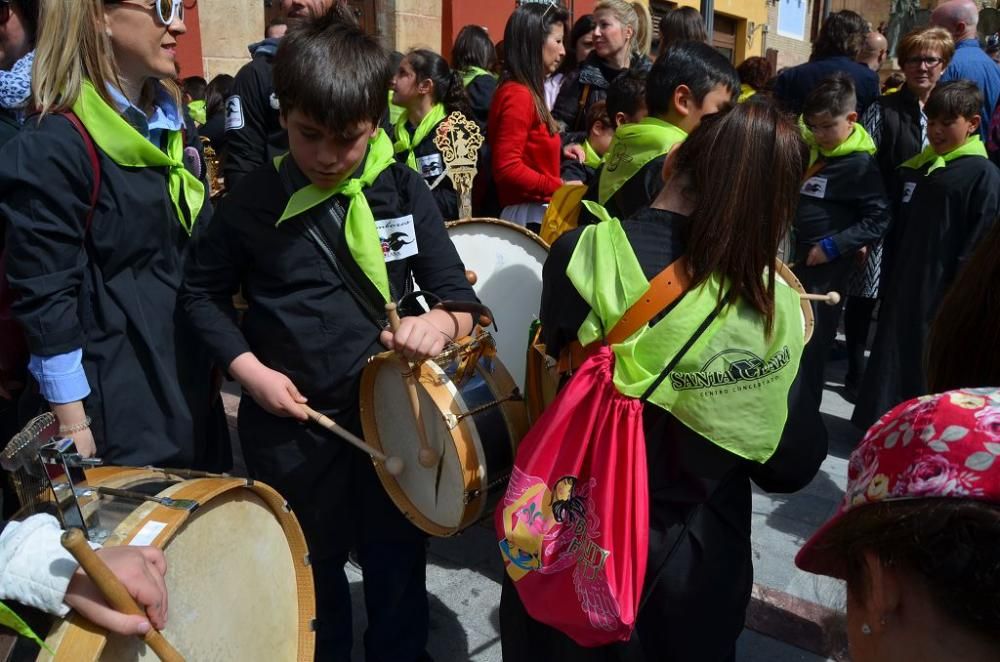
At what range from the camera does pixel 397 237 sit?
2.10 meters

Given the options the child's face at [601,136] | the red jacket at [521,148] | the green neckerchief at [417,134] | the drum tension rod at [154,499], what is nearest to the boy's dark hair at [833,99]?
the child's face at [601,136]

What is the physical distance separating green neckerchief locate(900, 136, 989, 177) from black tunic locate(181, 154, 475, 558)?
299 cm

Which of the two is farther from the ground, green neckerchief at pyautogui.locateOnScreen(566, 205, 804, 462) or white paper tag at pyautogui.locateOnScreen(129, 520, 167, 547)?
green neckerchief at pyautogui.locateOnScreen(566, 205, 804, 462)

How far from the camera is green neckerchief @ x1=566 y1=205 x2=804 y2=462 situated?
167 centimetres

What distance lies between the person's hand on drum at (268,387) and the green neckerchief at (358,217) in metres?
0.33

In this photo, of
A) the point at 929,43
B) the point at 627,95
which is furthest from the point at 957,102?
the point at 627,95

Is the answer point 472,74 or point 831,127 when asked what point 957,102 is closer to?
point 831,127

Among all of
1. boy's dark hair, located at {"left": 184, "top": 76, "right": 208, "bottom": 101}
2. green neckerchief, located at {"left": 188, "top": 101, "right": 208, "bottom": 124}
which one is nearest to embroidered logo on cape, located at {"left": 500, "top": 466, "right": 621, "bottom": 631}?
green neckerchief, located at {"left": 188, "top": 101, "right": 208, "bottom": 124}

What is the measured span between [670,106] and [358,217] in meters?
1.30

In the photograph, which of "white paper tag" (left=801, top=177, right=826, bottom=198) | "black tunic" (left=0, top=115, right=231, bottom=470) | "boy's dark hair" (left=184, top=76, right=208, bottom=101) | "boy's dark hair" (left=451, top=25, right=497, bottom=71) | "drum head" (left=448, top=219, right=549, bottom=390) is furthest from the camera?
"boy's dark hair" (left=184, top=76, right=208, bottom=101)

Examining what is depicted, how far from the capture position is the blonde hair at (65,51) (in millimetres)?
1854

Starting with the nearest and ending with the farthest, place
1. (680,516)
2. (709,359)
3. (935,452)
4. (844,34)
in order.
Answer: (935,452) < (709,359) < (680,516) < (844,34)

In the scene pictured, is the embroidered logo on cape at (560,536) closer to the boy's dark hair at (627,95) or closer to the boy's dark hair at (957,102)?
the boy's dark hair at (627,95)

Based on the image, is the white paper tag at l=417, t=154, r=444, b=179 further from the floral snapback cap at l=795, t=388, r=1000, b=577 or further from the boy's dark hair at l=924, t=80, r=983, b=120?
the floral snapback cap at l=795, t=388, r=1000, b=577
